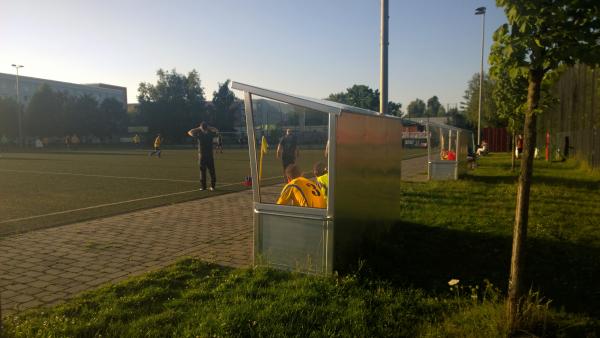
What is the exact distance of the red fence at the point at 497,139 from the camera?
1677 inches

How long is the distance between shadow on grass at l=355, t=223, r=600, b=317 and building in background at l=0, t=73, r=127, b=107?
81622mm

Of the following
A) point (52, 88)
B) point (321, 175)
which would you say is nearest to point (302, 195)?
point (321, 175)

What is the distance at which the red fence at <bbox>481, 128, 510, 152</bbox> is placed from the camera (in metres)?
42.6

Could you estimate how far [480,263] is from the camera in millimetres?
5207

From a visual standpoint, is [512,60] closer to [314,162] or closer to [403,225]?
[314,162]

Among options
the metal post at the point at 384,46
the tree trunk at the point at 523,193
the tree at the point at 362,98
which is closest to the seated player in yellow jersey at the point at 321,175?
the tree trunk at the point at 523,193

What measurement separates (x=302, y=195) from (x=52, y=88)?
88948 millimetres

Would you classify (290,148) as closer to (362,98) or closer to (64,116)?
(362,98)

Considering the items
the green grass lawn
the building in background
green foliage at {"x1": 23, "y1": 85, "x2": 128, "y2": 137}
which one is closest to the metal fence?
the green grass lawn

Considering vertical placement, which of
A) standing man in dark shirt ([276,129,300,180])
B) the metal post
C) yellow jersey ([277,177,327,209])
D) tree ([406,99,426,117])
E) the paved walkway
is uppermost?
tree ([406,99,426,117])

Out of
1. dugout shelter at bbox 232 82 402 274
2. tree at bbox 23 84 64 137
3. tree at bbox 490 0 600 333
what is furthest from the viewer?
tree at bbox 23 84 64 137

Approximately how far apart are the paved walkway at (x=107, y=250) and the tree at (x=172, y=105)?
223ft

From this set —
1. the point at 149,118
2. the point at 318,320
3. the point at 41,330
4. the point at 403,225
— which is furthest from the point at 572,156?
the point at 149,118

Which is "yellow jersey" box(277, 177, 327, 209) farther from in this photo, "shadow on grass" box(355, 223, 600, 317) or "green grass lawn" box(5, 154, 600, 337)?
"shadow on grass" box(355, 223, 600, 317)
